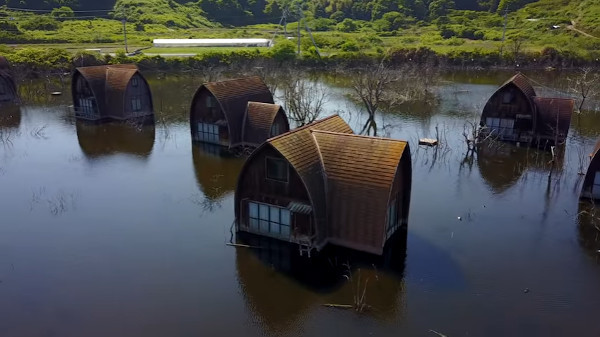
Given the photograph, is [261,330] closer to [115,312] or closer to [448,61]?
[115,312]

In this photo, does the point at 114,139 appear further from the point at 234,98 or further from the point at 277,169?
the point at 277,169

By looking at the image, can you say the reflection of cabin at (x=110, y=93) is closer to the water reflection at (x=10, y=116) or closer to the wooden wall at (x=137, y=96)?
the wooden wall at (x=137, y=96)

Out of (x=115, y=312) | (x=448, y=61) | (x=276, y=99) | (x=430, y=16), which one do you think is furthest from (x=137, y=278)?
(x=430, y=16)

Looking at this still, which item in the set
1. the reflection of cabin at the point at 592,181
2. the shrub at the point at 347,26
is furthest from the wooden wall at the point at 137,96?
the shrub at the point at 347,26

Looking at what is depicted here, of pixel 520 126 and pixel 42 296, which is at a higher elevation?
pixel 520 126

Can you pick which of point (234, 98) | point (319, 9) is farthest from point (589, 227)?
point (319, 9)

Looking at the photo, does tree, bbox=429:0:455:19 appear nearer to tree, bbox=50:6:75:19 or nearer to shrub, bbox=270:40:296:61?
shrub, bbox=270:40:296:61
